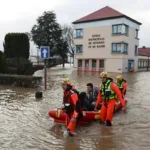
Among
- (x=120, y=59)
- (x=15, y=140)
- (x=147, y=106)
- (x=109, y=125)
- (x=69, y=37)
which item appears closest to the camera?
(x=15, y=140)

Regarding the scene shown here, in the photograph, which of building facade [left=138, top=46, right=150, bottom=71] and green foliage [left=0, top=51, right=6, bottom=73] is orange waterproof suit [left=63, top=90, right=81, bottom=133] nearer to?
green foliage [left=0, top=51, right=6, bottom=73]

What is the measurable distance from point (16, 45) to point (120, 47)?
62.4ft

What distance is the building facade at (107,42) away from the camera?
39312mm

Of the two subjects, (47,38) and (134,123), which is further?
(47,38)

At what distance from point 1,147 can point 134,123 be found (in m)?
4.50

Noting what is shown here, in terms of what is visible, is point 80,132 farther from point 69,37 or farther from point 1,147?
point 69,37

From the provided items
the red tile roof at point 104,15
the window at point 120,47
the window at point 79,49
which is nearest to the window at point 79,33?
the red tile roof at point 104,15

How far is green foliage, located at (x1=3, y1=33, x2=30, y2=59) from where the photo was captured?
1013 inches

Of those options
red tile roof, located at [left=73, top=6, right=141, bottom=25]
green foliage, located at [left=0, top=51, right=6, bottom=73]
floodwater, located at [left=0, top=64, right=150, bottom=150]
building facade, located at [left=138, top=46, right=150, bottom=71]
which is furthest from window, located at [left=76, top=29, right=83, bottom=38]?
floodwater, located at [left=0, top=64, right=150, bottom=150]

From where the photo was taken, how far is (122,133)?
7188 mm

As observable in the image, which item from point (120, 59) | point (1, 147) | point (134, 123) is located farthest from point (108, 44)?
point (1, 147)

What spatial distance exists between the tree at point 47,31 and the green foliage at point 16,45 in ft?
93.1

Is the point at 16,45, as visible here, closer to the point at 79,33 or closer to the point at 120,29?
the point at 120,29

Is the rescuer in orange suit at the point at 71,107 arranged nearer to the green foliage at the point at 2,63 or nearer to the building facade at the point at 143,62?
the green foliage at the point at 2,63
